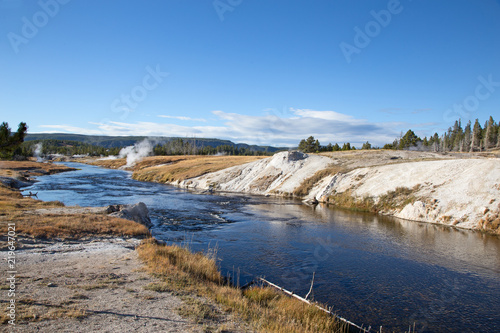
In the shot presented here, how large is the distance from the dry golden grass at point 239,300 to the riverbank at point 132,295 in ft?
0.11

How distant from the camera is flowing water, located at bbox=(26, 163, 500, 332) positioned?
1216 centimetres

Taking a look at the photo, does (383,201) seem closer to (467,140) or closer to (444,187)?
(444,187)

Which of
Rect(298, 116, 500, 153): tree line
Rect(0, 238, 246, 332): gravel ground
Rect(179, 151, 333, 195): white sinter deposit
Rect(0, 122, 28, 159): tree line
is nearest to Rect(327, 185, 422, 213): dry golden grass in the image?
Rect(179, 151, 333, 195): white sinter deposit

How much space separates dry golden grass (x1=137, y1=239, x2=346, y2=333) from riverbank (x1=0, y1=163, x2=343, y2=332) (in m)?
0.03

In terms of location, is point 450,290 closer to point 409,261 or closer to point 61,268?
point 409,261

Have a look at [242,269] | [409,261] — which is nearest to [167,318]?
[242,269]

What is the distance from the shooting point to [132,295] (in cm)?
991

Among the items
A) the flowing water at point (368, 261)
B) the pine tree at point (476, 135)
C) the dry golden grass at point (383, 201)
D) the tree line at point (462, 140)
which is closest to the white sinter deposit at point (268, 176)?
the dry golden grass at point (383, 201)

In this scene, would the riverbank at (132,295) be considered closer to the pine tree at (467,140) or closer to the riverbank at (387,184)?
the riverbank at (387,184)

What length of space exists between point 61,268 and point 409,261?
19.7m

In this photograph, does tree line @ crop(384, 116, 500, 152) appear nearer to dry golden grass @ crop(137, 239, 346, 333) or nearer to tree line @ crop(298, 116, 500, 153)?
tree line @ crop(298, 116, 500, 153)

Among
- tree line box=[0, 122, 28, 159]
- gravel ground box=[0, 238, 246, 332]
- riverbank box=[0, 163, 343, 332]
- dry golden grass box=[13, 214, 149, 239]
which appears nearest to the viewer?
gravel ground box=[0, 238, 246, 332]

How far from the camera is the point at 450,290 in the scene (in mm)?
14344

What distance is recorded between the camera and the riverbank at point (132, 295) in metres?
8.02
